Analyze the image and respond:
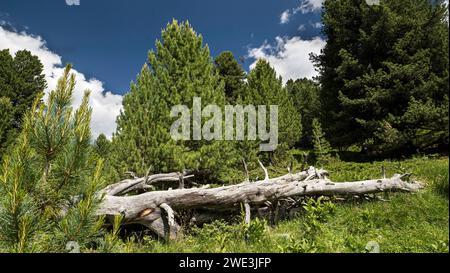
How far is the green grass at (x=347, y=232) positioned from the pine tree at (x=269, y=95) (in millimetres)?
14117

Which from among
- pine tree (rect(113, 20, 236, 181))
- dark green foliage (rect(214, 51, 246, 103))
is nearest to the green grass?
pine tree (rect(113, 20, 236, 181))

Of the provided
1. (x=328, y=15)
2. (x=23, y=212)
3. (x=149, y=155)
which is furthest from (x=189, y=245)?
(x=328, y=15)

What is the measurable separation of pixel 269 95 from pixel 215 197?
1523 centimetres

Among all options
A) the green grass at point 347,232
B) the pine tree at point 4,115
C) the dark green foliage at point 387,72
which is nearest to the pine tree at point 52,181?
the pine tree at point 4,115

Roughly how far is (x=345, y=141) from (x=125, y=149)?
1167cm

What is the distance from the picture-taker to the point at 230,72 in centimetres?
2892

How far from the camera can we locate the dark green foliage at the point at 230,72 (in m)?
28.2

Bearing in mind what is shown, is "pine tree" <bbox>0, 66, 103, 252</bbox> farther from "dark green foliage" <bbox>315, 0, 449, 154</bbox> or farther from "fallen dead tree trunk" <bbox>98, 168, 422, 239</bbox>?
"dark green foliage" <bbox>315, 0, 449, 154</bbox>

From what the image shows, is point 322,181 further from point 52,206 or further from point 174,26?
point 174,26

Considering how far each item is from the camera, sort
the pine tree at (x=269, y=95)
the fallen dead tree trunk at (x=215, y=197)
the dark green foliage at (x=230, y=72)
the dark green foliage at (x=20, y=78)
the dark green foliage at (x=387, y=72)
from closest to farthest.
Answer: the fallen dead tree trunk at (x=215, y=197) < the dark green foliage at (x=387, y=72) < the dark green foliage at (x=20, y=78) < the pine tree at (x=269, y=95) < the dark green foliage at (x=230, y=72)

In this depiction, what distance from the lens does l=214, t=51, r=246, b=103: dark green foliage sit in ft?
92.6

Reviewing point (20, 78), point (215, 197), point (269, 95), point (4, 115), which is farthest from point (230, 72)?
point (215, 197)

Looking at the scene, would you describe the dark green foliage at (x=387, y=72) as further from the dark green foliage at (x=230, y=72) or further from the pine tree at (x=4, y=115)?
the dark green foliage at (x=230, y=72)

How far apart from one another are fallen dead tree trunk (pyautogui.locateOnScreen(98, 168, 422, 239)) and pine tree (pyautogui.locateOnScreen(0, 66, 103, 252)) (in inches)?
61.7
